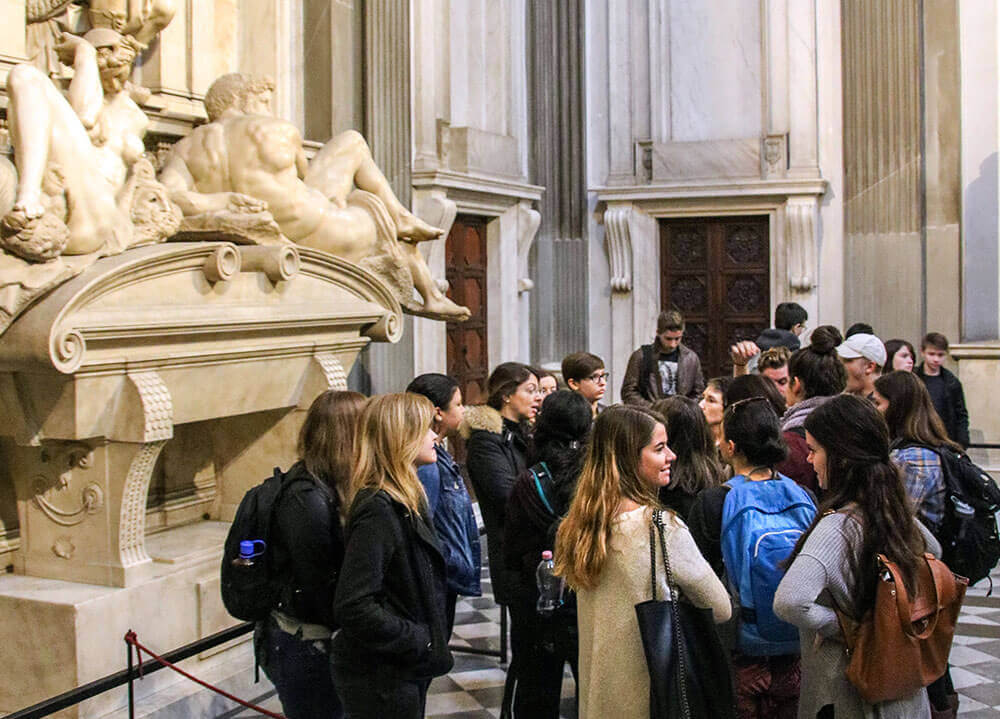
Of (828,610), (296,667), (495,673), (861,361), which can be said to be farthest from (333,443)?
(861,361)

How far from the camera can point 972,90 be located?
11094mm

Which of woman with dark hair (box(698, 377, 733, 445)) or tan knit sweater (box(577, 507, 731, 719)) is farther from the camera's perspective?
woman with dark hair (box(698, 377, 733, 445))

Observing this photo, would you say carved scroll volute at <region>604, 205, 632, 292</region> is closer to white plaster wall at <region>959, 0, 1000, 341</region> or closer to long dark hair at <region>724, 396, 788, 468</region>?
white plaster wall at <region>959, 0, 1000, 341</region>

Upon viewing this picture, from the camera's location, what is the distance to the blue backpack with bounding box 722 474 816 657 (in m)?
3.74

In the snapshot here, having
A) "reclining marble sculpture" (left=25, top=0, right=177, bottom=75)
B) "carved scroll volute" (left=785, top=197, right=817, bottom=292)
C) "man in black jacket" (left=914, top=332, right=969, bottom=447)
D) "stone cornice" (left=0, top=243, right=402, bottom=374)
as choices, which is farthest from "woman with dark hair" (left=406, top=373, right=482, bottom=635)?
"carved scroll volute" (left=785, top=197, right=817, bottom=292)

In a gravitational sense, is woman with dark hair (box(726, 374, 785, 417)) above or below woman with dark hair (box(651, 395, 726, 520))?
above

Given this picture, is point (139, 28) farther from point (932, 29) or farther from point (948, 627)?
point (932, 29)

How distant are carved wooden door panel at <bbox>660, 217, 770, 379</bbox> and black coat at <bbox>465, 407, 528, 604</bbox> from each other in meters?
7.69

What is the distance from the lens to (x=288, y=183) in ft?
20.6

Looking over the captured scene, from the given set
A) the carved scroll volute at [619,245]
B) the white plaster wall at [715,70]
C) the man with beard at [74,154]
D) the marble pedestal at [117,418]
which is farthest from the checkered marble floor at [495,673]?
the white plaster wall at [715,70]

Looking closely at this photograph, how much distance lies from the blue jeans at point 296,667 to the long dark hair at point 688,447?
1.21 meters

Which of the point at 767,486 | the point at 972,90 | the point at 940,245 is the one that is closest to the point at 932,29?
the point at 972,90

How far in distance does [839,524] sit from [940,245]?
28.5ft

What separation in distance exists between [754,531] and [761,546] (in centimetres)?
5
